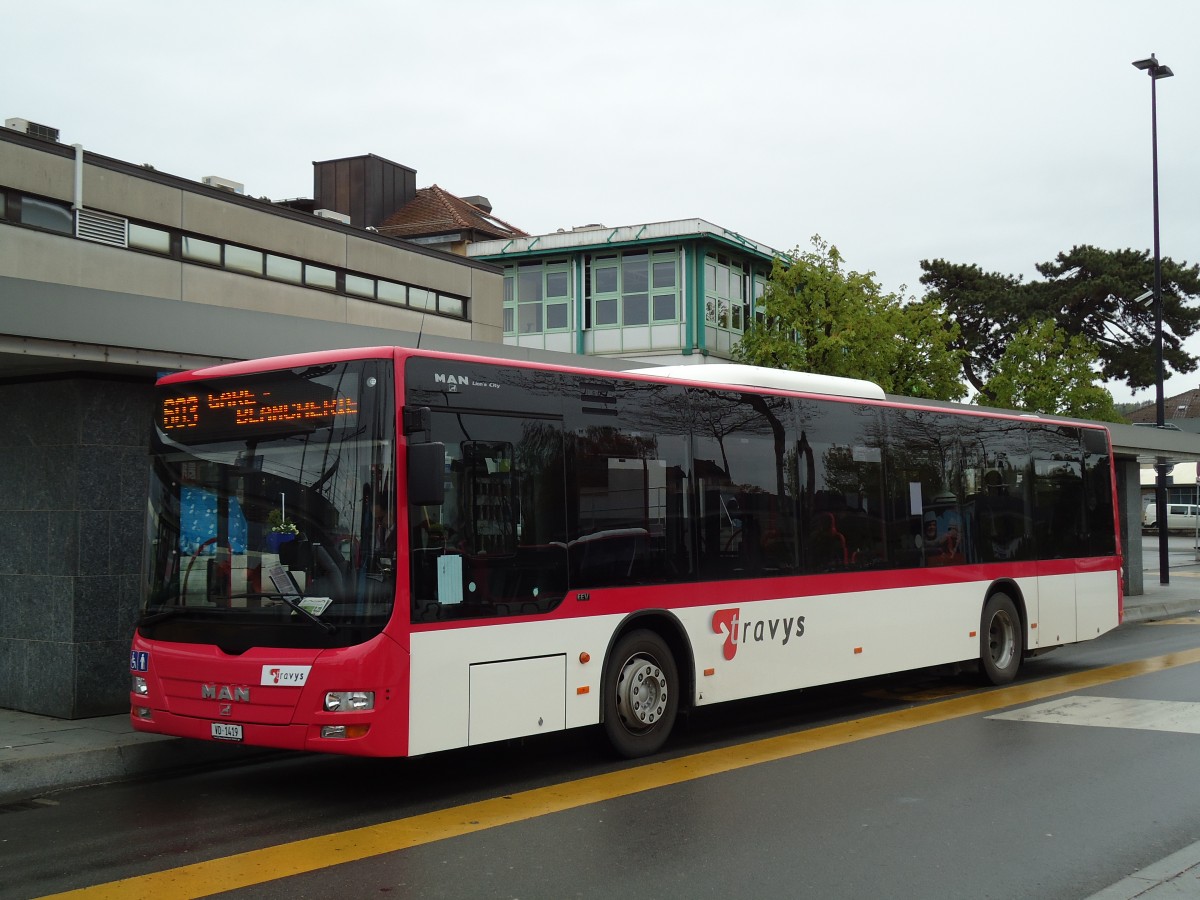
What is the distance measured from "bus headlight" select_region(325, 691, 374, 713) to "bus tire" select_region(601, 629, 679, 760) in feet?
7.05

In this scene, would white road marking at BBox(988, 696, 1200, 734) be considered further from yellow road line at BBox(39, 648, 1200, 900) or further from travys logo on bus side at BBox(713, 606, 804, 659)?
travys logo on bus side at BBox(713, 606, 804, 659)

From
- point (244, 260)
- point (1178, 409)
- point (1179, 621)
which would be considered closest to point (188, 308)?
point (1179, 621)

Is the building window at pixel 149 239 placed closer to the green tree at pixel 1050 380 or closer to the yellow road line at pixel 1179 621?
the yellow road line at pixel 1179 621

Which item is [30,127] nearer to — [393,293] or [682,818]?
[393,293]

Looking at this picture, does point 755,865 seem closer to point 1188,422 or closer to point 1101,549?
point 1101,549

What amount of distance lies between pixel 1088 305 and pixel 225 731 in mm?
57162

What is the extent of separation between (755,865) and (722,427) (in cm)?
476

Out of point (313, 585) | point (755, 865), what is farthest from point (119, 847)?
point (755, 865)

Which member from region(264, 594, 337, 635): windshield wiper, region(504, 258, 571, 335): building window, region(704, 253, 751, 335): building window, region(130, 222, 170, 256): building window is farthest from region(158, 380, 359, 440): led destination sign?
region(504, 258, 571, 335): building window

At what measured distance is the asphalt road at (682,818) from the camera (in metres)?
6.18

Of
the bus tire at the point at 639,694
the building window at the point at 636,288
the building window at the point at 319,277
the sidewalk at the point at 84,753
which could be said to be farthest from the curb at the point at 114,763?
the building window at the point at 636,288

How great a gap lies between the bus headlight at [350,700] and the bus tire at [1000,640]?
8.11 m

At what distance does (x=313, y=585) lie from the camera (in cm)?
779

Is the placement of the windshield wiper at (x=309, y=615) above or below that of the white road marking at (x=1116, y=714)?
above
